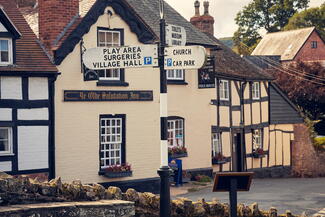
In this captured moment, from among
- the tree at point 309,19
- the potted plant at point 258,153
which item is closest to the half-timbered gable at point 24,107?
the potted plant at point 258,153

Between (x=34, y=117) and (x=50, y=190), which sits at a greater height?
(x=34, y=117)

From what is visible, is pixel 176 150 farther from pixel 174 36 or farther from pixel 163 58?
pixel 163 58

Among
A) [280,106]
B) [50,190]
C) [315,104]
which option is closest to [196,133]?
[280,106]

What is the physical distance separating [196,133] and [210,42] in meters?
3.85

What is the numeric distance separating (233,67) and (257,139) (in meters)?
4.08

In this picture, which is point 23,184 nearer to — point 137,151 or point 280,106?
point 137,151

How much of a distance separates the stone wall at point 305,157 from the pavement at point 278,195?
4823 mm

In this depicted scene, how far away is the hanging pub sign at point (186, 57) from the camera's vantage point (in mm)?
9016

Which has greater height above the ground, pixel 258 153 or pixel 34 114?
pixel 34 114

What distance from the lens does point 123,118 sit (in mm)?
19797

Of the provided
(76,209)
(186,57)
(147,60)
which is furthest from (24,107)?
(186,57)

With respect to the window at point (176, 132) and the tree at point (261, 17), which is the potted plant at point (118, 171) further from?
the tree at point (261, 17)

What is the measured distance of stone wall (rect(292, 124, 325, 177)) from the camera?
30.5 meters

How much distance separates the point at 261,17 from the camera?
71.6 m
